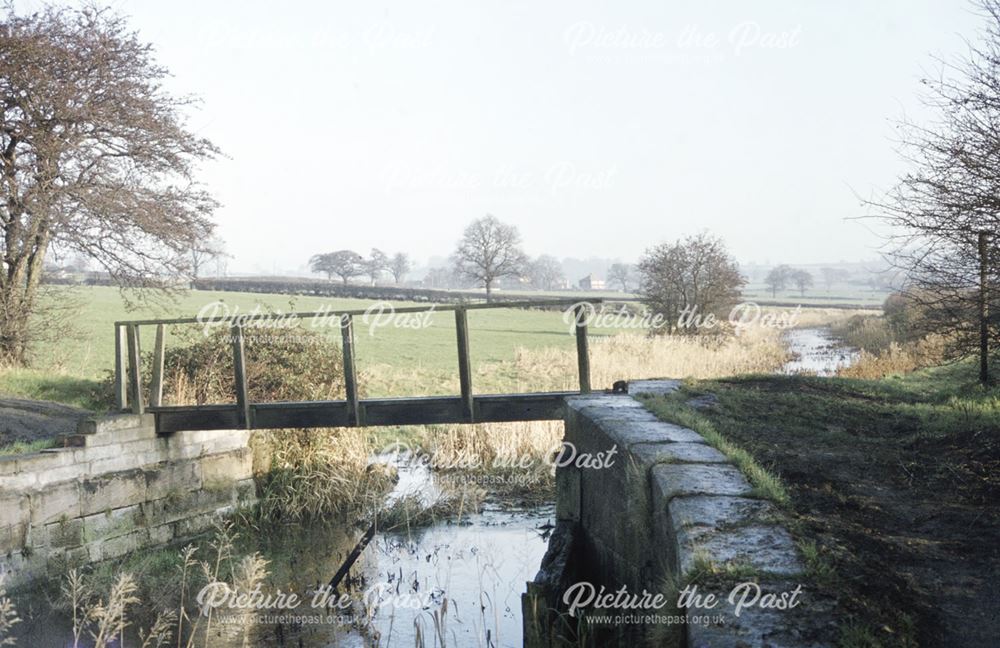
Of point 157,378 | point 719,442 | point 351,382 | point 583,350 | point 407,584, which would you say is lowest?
point 407,584

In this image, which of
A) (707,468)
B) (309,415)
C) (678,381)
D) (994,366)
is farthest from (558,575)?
(994,366)

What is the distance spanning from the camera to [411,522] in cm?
1163

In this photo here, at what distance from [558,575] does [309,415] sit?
5047 mm

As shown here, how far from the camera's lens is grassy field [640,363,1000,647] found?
11.4 ft

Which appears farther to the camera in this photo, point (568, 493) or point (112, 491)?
point (112, 491)

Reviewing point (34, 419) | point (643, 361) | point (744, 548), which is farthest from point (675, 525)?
point (643, 361)

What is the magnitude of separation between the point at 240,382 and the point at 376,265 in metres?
83.1

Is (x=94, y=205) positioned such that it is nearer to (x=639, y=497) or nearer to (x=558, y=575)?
(x=558, y=575)

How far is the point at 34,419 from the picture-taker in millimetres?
12797

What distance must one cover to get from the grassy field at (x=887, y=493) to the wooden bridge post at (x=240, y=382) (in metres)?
5.22

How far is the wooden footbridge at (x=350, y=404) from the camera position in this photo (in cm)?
1040

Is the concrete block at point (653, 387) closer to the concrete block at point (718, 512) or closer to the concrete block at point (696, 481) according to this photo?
the concrete block at point (696, 481)

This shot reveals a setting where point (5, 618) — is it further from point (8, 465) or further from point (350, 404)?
point (350, 404)

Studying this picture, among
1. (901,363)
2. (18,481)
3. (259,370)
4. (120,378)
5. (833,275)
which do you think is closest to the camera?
(18,481)
